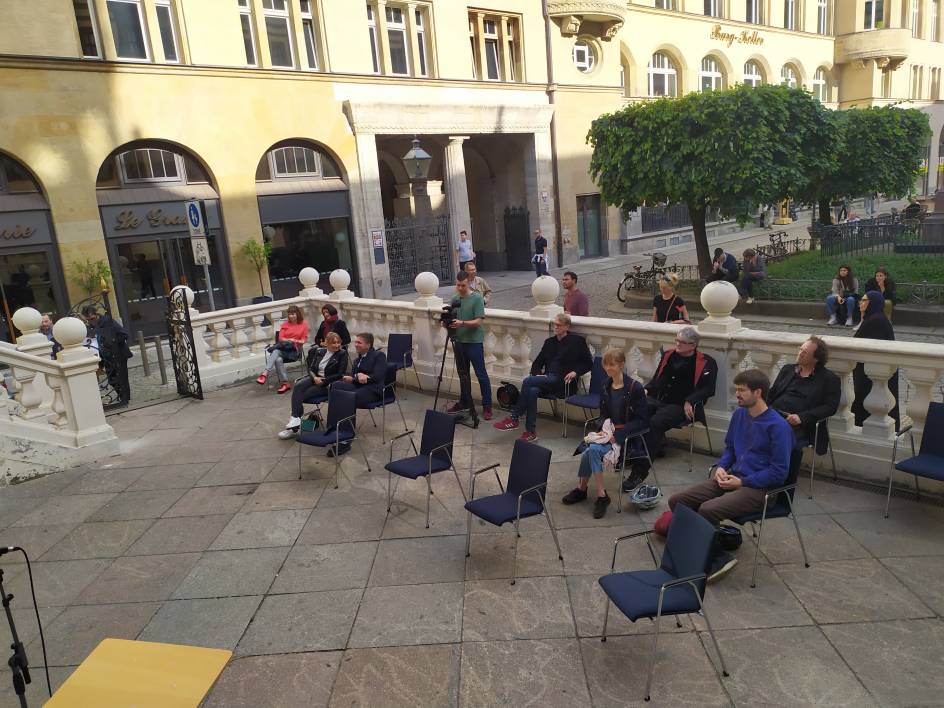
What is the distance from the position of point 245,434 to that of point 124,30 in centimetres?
1315

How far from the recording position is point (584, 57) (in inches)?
1139

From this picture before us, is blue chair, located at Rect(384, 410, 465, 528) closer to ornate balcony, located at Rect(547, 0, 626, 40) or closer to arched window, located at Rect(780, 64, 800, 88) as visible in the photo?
ornate balcony, located at Rect(547, 0, 626, 40)

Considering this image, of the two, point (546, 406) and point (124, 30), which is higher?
point (124, 30)

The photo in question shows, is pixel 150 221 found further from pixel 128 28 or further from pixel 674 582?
pixel 674 582

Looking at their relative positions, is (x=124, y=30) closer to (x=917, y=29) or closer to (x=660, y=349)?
(x=660, y=349)

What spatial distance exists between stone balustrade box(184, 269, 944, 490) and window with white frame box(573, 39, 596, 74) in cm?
2027

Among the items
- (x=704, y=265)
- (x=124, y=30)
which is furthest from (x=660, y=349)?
(x=124, y=30)

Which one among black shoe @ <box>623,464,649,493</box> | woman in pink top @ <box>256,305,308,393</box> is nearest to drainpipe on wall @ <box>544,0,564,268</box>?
woman in pink top @ <box>256,305,308,393</box>

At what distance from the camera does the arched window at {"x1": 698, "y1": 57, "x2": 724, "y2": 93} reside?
35334mm

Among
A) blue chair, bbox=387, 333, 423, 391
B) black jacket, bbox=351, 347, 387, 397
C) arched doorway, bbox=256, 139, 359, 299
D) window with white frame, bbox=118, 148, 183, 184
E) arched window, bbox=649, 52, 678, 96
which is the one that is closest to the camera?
black jacket, bbox=351, 347, 387, 397

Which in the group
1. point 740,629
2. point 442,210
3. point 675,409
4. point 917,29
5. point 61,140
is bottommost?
point 740,629

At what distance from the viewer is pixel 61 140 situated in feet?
53.6

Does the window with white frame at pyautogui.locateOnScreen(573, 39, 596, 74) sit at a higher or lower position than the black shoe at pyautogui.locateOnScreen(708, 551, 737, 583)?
higher

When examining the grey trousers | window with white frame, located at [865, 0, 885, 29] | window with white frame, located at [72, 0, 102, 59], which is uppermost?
window with white frame, located at [865, 0, 885, 29]
